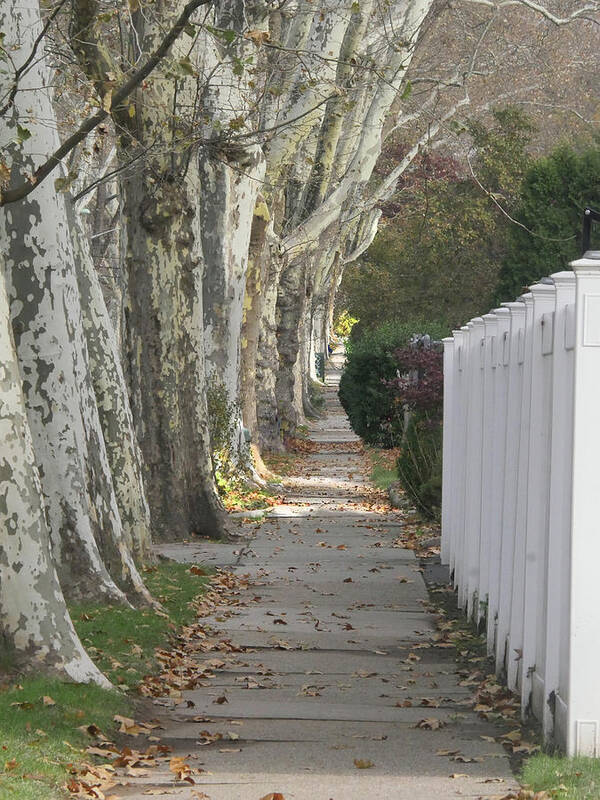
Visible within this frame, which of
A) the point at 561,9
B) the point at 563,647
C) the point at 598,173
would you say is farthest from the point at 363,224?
the point at 563,647

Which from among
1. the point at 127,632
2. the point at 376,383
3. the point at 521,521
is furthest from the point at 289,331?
the point at 521,521

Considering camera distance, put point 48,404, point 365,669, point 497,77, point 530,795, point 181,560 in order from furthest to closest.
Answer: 1. point 497,77
2. point 181,560
3. point 48,404
4. point 365,669
5. point 530,795

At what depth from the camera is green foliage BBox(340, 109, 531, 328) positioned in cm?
4572

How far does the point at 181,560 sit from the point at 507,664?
6.39m

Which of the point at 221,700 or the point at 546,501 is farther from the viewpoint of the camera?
the point at 221,700

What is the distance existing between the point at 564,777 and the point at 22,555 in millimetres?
2883

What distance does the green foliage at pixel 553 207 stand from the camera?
4034 centimetres

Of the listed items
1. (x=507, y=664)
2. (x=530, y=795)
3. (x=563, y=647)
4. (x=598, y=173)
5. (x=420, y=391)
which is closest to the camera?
(x=530, y=795)

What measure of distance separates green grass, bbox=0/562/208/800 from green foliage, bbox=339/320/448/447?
20943 millimetres

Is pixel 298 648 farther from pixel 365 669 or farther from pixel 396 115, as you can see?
pixel 396 115

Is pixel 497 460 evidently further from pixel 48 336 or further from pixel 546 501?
pixel 48 336

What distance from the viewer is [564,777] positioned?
5.69 meters

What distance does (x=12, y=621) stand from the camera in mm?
7078

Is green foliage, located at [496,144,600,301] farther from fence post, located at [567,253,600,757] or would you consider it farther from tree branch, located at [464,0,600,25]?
fence post, located at [567,253,600,757]
